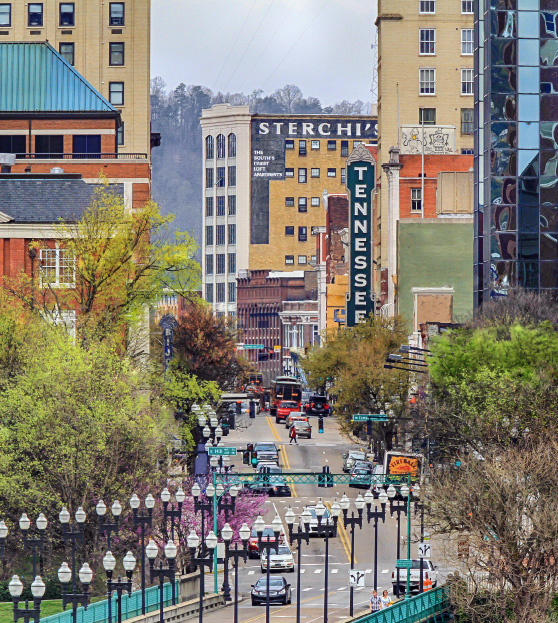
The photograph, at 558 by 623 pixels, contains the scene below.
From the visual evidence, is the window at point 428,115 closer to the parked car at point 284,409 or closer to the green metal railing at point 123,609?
the parked car at point 284,409

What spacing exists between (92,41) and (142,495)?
89260 millimetres

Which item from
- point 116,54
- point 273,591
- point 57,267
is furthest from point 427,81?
point 273,591

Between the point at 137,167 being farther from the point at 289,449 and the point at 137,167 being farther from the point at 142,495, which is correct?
the point at 142,495

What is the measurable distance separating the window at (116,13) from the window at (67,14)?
4.30 meters

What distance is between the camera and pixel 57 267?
274ft

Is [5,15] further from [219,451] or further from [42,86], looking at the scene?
[219,451]

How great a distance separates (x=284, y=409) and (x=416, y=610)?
8709cm

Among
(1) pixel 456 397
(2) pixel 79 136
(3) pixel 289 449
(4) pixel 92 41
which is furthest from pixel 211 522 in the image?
(4) pixel 92 41

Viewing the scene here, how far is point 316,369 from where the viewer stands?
454ft

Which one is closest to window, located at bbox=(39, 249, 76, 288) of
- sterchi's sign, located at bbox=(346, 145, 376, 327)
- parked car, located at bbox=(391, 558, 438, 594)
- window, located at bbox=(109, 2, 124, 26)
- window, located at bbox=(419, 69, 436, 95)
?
parked car, located at bbox=(391, 558, 438, 594)

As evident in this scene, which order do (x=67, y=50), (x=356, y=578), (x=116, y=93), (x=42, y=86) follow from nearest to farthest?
(x=356, y=578) < (x=42, y=86) < (x=116, y=93) < (x=67, y=50)

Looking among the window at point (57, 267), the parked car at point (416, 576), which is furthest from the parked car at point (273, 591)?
the window at point (57, 267)

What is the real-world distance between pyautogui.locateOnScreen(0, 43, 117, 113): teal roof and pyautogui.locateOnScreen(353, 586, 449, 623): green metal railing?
68.2 metres

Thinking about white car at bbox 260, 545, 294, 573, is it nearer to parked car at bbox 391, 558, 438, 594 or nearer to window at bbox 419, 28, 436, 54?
parked car at bbox 391, 558, 438, 594
